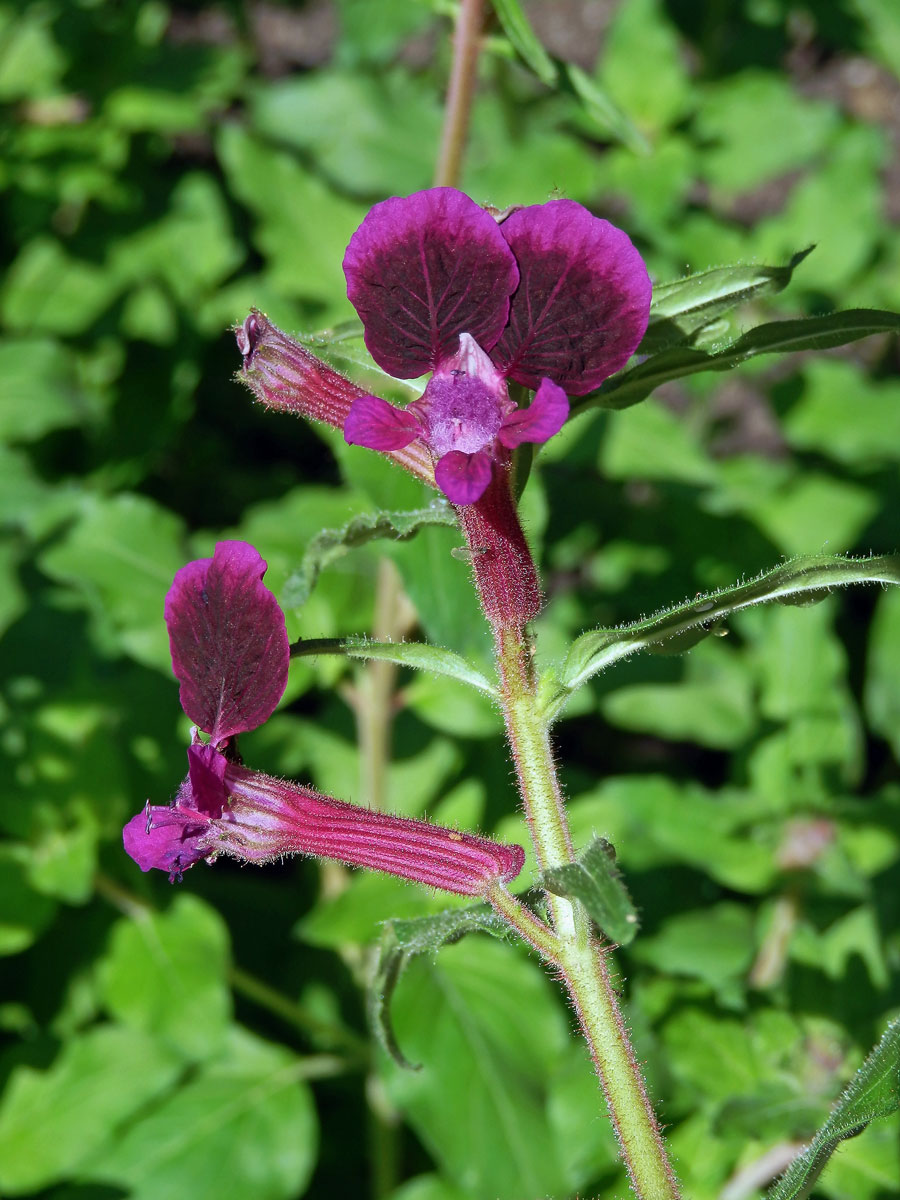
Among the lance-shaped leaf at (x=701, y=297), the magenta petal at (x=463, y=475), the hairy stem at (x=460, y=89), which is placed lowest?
the magenta petal at (x=463, y=475)

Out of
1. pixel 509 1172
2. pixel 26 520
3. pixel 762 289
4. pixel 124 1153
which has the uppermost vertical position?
pixel 26 520

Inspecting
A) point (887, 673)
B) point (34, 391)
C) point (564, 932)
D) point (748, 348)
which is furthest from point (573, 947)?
point (34, 391)

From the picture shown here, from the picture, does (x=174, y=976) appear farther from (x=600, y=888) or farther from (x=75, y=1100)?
(x=600, y=888)

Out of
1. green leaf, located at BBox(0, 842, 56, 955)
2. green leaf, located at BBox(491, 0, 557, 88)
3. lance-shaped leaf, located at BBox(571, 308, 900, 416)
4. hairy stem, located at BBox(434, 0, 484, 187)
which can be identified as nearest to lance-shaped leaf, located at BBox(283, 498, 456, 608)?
lance-shaped leaf, located at BBox(571, 308, 900, 416)

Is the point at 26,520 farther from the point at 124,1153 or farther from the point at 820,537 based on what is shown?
the point at 820,537

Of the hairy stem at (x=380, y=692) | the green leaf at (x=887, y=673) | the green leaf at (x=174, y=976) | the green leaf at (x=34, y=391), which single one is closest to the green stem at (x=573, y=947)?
the hairy stem at (x=380, y=692)

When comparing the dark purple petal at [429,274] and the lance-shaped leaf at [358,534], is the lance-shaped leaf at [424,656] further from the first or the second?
the dark purple petal at [429,274]

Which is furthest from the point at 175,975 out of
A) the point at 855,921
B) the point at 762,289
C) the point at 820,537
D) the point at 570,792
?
the point at 820,537
